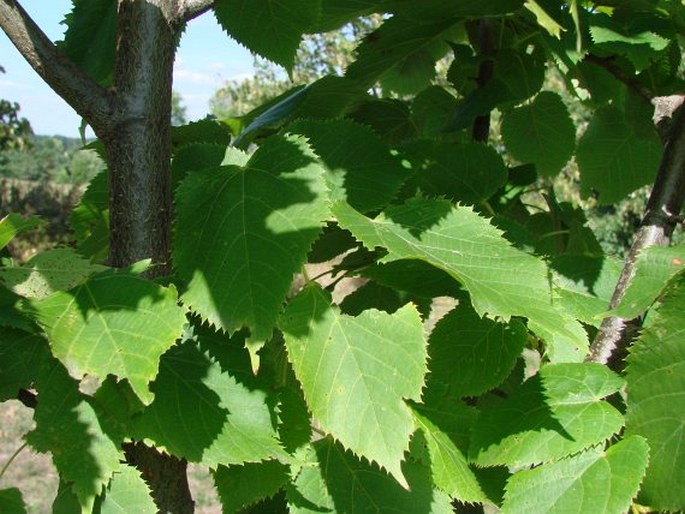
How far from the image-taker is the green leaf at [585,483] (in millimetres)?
783

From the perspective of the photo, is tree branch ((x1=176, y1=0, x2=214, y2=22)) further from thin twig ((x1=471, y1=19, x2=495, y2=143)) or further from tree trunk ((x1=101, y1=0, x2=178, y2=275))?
thin twig ((x1=471, y1=19, x2=495, y2=143))

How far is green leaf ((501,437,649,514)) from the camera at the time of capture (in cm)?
78

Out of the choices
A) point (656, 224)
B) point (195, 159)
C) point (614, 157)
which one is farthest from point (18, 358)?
point (614, 157)

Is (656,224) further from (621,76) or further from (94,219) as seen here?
(94,219)

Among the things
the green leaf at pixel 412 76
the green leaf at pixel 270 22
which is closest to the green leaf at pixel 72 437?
the green leaf at pixel 270 22

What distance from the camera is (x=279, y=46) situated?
105cm

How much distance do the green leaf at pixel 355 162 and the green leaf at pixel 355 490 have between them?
289 mm

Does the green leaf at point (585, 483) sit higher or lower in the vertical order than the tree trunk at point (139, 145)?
lower

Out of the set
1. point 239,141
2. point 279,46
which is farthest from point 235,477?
point 279,46

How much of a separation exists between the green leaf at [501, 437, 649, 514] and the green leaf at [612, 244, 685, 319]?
142mm

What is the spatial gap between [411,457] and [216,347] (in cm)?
24

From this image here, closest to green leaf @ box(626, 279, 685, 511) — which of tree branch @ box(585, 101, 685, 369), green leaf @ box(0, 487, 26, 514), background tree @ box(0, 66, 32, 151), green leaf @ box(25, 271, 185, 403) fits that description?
tree branch @ box(585, 101, 685, 369)

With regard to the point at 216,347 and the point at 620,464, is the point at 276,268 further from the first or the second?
the point at 620,464

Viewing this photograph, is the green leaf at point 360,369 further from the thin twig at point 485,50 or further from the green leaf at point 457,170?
the thin twig at point 485,50
